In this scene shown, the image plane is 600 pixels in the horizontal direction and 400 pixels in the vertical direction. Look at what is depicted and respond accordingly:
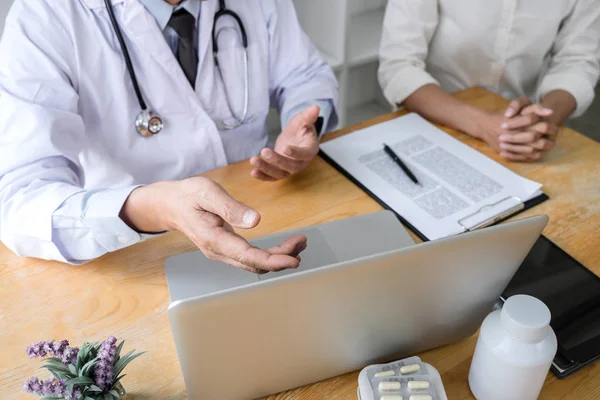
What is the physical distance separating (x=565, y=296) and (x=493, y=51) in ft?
3.33

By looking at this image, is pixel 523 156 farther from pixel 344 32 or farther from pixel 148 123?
pixel 344 32

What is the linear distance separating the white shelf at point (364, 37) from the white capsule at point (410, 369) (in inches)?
68.0

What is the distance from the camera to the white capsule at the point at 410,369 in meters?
0.65

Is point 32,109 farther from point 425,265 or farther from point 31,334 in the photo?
point 425,265

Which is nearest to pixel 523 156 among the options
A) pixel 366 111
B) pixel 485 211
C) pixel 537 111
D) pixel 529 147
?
pixel 529 147

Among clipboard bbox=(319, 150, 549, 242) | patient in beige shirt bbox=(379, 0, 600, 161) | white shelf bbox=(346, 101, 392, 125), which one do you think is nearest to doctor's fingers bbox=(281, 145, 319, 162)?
clipboard bbox=(319, 150, 549, 242)

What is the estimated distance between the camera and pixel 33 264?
2.94 feet

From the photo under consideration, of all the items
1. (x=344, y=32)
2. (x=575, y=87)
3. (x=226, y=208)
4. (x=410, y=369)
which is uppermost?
(x=226, y=208)

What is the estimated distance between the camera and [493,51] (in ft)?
5.24

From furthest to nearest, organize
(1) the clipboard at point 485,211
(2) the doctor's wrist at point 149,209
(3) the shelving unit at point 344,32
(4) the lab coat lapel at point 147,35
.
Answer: (3) the shelving unit at point 344,32 < (4) the lab coat lapel at point 147,35 < (1) the clipboard at point 485,211 < (2) the doctor's wrist at point 149,209

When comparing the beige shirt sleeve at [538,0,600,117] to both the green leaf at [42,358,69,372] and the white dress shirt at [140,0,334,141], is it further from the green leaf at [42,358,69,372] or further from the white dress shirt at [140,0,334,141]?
the green leaf at [42,358,69,372]

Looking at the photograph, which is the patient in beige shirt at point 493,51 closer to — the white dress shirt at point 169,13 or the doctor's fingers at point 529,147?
the doctor's fingers at point 529,147

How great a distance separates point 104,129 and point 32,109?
0.20m

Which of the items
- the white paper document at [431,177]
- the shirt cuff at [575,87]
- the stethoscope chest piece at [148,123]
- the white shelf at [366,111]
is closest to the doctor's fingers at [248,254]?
the white paper document at [431,177]
